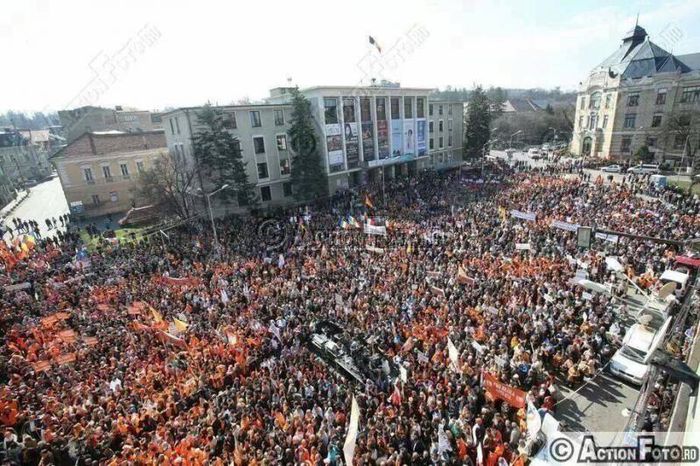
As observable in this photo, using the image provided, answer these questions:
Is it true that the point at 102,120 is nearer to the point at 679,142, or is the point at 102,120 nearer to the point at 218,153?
the point at 218,153

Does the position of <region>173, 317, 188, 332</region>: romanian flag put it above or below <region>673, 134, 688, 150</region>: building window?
below

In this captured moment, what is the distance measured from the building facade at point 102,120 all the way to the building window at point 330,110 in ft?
102

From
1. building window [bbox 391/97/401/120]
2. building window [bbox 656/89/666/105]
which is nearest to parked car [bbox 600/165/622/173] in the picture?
building window [bbox 656/89/666/105]

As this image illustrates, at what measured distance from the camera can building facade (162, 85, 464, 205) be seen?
34094 mm

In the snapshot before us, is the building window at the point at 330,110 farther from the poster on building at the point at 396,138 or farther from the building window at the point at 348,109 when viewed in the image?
the poster on building at the point at 396,138

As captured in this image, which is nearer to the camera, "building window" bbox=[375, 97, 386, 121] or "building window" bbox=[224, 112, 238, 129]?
"building window" bbox=[224, 112, 238, 129]

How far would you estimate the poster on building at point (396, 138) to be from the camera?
4306cm

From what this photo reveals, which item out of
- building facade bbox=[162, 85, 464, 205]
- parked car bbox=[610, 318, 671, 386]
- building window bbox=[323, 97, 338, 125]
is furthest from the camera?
building window bbox=[323, 97, 338, 125]

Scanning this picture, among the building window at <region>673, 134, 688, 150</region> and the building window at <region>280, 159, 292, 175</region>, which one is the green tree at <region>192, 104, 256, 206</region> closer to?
the building window at <region>280, 159, 292, 175</region>

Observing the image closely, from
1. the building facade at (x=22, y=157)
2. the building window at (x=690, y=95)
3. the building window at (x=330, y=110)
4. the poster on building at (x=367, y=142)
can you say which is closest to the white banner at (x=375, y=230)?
the building window at (x=330, y=110)

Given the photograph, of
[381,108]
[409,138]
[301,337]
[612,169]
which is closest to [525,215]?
[301,337]

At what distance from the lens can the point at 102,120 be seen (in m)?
50.2

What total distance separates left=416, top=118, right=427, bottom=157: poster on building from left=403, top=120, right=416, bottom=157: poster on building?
28.6 inches

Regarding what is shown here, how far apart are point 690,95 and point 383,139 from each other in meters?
35.4
